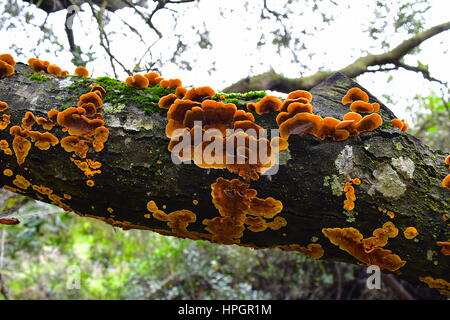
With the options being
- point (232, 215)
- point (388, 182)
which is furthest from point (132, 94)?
point (388, 182)

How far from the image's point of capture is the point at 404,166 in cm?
164

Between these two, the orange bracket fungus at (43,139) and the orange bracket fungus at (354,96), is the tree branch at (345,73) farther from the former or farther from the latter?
the orange bracket fungus at (43,139)

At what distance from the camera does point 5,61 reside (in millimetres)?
1983

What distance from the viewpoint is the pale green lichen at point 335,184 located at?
1.57 metres

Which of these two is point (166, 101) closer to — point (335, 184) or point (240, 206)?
point (240, 206)

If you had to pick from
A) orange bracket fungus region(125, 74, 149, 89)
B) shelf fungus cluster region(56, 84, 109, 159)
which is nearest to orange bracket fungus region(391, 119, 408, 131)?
orange bracket fungus region(125, 74, 149, 89)

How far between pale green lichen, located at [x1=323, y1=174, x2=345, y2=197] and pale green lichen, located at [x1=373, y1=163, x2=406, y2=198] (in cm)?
16

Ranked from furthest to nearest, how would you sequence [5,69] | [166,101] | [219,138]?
1. [5,69]
2. [166,101]
3. [219,138]

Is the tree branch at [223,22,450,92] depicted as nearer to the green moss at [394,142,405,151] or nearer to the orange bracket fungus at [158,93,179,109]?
the orange bracket fungus at [158,93,179,109]

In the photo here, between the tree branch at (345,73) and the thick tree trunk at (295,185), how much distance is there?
241 centimetres

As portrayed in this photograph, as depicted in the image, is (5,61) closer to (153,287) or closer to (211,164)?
(211,164)

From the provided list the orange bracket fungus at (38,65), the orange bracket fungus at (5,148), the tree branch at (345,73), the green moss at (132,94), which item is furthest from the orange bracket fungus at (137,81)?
the tree branch at (345,73)

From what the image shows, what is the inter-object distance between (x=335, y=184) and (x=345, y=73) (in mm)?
3102
